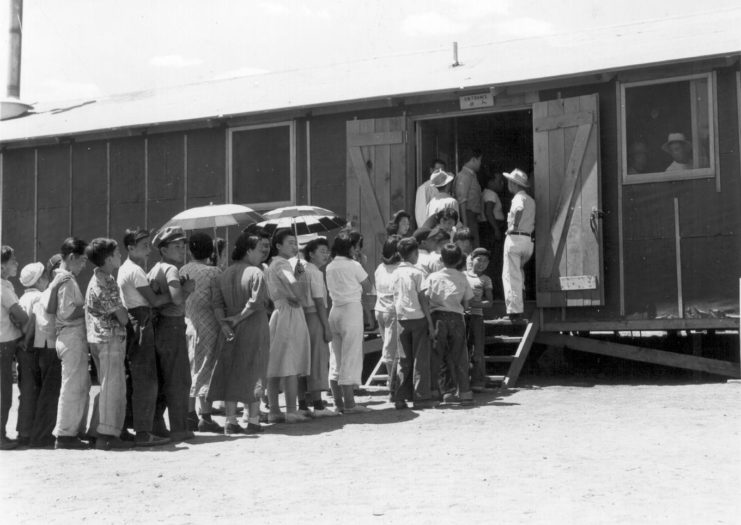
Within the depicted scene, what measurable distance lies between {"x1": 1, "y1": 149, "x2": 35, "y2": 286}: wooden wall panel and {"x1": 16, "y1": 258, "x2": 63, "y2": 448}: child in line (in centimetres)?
770

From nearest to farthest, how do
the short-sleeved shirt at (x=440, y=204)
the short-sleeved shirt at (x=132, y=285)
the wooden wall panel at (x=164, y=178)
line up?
the short-sleeved shirt at (x=132, y=285)
the short-sleeved shirt at (x=440, y=204)
the wooden wall panel at (x=164, y=178)

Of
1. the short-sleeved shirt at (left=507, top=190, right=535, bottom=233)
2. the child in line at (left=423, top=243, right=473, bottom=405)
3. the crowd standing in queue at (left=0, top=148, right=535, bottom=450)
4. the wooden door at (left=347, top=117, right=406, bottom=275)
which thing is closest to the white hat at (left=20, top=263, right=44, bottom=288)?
the crowd standing in queue at (left=0, top=148, right=535, bottom=450)

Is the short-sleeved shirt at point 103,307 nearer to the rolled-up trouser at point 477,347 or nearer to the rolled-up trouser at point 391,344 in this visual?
the rolled-up trouser at point 391,344

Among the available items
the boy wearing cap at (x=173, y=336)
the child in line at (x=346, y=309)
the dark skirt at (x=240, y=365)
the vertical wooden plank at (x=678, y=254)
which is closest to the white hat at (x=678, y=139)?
the vertical wooden plank at (x=678, y=254)

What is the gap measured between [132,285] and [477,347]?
392cm

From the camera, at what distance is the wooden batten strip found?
1023cm

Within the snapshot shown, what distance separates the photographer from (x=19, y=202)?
15.1 m

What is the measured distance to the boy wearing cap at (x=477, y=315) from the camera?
9820 mm

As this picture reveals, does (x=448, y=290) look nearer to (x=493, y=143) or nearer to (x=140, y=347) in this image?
(x=140, y=347)

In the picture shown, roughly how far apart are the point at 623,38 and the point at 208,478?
26.4 ft

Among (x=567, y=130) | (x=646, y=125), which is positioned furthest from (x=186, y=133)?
(x=646, y=125)

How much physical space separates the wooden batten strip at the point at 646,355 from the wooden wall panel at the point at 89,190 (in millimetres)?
7094

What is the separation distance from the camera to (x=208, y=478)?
6.22 meters

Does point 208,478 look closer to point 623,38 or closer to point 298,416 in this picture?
point 298,416
